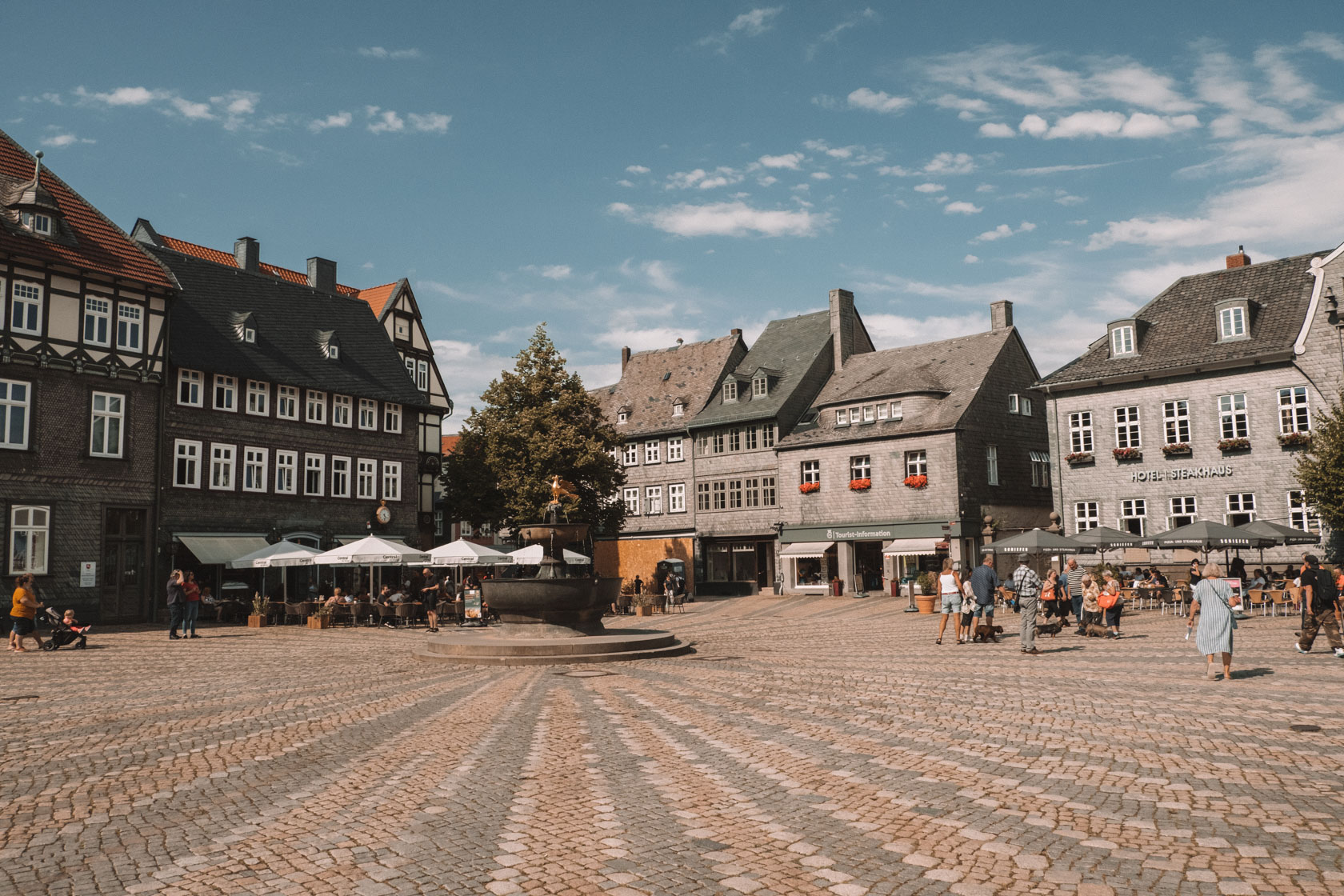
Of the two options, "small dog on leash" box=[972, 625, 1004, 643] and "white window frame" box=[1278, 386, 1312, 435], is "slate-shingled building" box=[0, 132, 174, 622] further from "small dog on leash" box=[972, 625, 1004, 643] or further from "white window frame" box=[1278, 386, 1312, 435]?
"white window frame" box=[1278, 386, 1312, 435]

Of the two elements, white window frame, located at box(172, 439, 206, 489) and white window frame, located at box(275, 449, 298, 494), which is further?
white window frame, located at box(275, 449, 298, 494)

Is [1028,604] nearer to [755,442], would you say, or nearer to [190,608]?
[190,608]

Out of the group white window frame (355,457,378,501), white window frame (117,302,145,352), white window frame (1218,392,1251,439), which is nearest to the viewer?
white window frame (117,302,145,352)

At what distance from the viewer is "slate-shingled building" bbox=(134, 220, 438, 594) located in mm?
34312

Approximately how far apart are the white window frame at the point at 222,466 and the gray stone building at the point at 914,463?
77.3 ft

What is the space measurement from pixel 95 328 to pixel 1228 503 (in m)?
37.5

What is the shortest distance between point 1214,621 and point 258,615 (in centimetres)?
2565

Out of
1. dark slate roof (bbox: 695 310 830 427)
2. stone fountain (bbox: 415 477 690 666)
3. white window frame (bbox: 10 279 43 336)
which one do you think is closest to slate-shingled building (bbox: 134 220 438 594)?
white window frame (bbox: 10 279 43 336)

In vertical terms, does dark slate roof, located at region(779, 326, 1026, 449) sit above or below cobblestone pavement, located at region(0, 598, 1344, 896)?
above

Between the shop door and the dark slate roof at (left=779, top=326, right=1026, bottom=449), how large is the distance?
27.0m

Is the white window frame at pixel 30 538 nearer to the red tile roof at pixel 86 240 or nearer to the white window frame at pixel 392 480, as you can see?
the red tile roof at pixel 86 240

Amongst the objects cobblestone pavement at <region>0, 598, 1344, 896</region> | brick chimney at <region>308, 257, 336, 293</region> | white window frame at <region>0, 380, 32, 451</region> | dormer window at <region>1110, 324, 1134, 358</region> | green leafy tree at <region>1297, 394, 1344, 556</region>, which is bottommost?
cobblestone pavement at <region>0, 598, 1344, 896</region>

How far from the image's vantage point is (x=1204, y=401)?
3625cm

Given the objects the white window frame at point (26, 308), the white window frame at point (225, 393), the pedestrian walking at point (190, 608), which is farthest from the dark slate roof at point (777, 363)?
the white window frame at point (26, 308)
